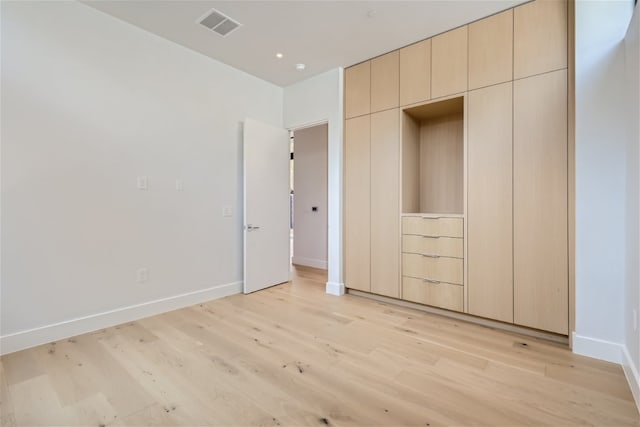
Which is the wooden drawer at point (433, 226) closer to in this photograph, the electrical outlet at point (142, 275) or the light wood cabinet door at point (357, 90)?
the light wood cabinet door at point (357, 90)

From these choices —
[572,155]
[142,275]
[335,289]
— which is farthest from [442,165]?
[142,275]

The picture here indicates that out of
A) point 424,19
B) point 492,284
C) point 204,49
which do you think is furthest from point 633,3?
point 204,49

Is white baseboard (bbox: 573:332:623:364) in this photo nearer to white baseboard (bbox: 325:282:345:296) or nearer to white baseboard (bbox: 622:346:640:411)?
white baseboard (bbox: 622:346:640:411)

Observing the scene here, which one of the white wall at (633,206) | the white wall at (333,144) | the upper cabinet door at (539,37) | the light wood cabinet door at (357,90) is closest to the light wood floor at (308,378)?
the white wall at (633,206)

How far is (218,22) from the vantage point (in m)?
2.77

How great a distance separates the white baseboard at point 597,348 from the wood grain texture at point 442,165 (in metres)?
1.51

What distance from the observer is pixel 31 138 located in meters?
2.29

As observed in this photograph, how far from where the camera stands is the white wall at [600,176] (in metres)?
2.02

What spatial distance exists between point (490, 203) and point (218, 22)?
2957mm

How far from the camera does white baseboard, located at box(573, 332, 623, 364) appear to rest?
203cm

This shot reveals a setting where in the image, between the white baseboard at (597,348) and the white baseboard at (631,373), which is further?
the white baseboard at (597,348)

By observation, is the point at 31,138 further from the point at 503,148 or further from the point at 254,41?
the point at 503,148

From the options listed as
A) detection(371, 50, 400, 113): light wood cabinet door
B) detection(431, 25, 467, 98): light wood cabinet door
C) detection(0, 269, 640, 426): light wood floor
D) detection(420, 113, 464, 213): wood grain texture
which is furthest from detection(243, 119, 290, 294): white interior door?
detection(431, 25, 467, 98): light wood cabinet door

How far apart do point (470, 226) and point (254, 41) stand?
2.81 m
